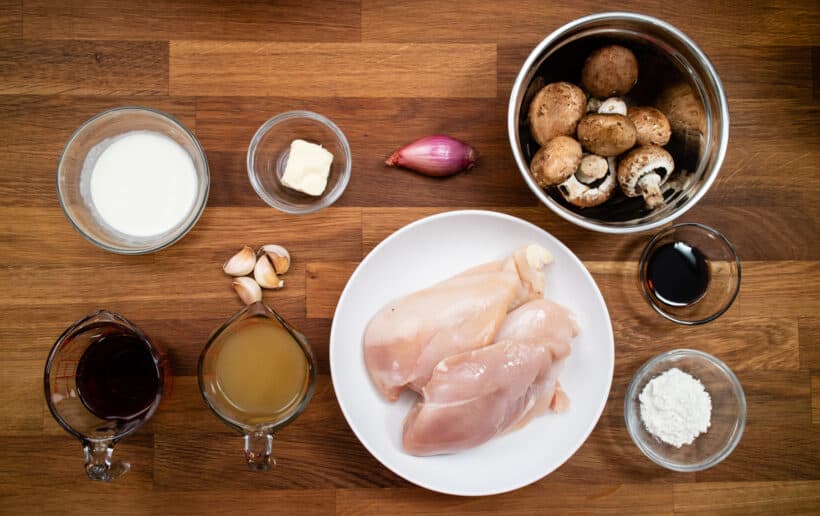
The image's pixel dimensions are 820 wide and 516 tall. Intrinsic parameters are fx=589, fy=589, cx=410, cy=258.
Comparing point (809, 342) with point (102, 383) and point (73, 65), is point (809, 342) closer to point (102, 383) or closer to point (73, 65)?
point (102, 383)

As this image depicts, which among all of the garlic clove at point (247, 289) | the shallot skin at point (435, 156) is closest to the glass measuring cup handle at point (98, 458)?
the garlic clove at point (247, 289)

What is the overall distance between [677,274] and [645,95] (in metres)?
0.37

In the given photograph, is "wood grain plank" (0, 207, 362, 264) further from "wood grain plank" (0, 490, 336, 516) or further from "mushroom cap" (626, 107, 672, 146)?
"mushroom cap" (626, 107, 672, 146)

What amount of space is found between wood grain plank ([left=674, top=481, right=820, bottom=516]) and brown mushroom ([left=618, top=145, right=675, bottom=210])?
0.64 metres

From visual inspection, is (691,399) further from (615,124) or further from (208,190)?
(208,190)

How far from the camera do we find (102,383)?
110 centimetres

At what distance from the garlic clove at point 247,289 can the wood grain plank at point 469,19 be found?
0.54 m

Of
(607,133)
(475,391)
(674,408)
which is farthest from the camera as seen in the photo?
(674,408)

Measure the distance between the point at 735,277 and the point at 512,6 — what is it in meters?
0.71

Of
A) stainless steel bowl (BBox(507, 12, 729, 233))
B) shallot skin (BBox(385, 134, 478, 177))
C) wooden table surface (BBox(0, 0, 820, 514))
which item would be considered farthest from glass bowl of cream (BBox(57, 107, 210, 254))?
stainless steel bowl (BBox(507, 12, 729, 233))

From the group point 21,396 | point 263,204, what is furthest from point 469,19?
point 21,396

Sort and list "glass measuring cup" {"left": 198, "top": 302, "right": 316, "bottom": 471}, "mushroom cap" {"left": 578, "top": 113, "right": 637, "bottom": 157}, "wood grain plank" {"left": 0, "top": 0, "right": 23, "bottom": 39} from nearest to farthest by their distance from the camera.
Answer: "mushroom cap" {"left": 578, "top": 113, "right": 637, "bottom": 157} < "glass measuring cup" {"left": 198, "top": 302, "right": 316, "bottom": 471} < "wood grain plank" {"left": 0, "top": 0, "right": 23, "bottom": 39}

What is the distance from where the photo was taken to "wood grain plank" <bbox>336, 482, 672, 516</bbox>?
1205 mm

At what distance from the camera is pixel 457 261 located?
117cm
